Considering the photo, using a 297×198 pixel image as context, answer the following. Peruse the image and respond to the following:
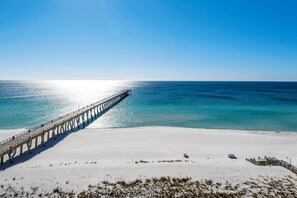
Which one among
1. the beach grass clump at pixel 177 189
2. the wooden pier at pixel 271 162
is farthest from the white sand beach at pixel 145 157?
the wooden pier at pixel 271 162

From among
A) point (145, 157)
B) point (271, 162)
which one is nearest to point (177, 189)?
point (145, 157)

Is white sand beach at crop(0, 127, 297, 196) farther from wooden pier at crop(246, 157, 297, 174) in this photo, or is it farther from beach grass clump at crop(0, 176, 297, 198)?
wooden pier at crop(246, 157, 297, 174)

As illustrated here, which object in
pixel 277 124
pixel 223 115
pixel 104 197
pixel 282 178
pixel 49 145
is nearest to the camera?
pixel 104 197

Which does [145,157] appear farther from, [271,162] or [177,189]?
[271,162]

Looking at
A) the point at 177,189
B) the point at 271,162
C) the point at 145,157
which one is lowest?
the point at 145,157

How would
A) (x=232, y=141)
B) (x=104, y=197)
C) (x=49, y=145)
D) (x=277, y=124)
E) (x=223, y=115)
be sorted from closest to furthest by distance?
(x=104, y=197)
(x=49, y=145)
(x=232, y=141)
(x=277, y=124)
(x=223, y=115)

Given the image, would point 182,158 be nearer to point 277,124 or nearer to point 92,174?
point 92,174

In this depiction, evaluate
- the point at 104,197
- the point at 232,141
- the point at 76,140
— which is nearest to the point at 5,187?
the point at 104,197

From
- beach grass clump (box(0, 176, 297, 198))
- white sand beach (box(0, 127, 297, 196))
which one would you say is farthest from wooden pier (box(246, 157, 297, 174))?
beach grass clump (box(0, 176, 297, 198))
